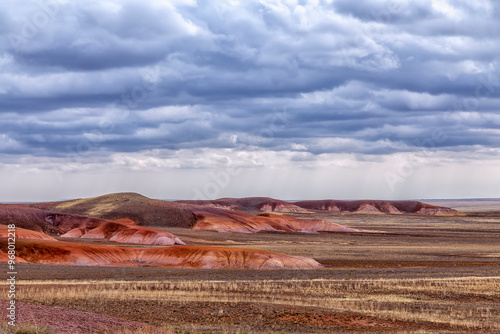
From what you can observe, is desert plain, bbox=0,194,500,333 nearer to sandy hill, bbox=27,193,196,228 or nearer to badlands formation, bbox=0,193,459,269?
badlands formation, bbox=0,193,459,269

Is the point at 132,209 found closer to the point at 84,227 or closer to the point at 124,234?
the point at 84,227

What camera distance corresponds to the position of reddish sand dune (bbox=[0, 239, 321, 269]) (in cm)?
5522

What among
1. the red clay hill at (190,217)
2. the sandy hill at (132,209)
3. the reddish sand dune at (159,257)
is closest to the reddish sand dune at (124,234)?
the reddish sand dune at (159,257)

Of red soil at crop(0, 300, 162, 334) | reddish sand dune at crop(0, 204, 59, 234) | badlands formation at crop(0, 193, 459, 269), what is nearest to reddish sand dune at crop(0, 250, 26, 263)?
badlands formation at crop(0, 193, 459, 269)

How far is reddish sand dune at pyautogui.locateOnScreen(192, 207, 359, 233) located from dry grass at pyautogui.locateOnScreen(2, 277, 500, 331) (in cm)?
7852

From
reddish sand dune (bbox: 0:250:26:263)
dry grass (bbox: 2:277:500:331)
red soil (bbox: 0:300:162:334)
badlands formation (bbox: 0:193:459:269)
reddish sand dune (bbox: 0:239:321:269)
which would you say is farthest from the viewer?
badlands formation (bbox: 0:193:459:269)

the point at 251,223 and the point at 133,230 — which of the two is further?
the point at 251,223

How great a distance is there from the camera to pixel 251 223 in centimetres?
12244

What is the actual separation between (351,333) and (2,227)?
59.5 m

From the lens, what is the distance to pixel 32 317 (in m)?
17.7

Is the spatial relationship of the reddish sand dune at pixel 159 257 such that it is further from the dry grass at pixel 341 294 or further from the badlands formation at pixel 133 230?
the dry grass at pixel 341 294

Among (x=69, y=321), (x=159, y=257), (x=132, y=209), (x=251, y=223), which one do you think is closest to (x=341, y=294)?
(x=69, y=321)

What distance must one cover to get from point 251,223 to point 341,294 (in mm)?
89054

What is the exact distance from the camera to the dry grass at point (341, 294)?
87.4 ft
